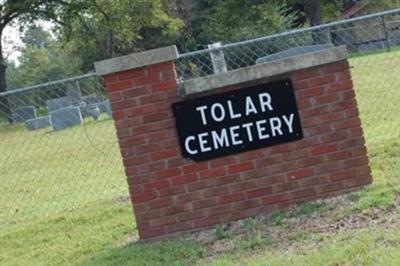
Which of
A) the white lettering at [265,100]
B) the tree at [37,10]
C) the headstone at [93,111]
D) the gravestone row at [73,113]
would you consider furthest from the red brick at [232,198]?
the tree at [37,10]

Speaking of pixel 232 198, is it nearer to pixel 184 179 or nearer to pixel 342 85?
pixel 184 179

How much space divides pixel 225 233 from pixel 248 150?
2.56 ft

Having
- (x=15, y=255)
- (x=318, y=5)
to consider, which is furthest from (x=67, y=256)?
(x=318, y=5)

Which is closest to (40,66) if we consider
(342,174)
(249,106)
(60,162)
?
(60,162)

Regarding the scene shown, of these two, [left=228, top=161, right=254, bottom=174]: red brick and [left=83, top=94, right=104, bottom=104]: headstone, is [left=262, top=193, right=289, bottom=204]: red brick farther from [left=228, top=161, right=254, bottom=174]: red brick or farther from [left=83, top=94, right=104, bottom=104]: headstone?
[left=83, top=94, right=104, bottom=104]: headstone

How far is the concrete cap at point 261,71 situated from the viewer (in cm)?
617

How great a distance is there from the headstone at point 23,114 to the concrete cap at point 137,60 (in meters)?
21.4

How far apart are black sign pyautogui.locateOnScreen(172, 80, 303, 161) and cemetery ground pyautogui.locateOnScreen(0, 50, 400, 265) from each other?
653mm

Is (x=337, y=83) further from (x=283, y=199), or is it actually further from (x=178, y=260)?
(x=178, y=260)

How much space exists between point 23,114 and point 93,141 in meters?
13.9

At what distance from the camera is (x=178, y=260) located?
5398 millimetres

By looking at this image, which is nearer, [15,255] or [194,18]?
[15,255]

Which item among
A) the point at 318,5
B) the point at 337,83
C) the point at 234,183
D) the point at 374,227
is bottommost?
the point at 374,227

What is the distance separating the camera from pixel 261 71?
6.20 m
